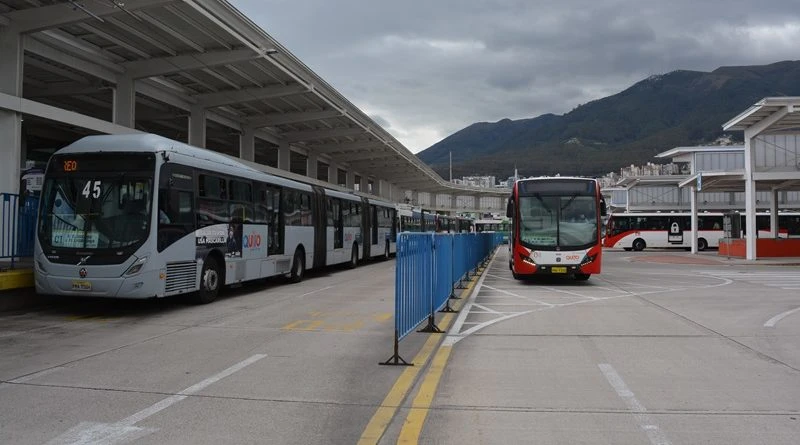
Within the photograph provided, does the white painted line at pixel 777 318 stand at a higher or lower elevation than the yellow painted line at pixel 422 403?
lower

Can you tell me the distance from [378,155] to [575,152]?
4148 inches

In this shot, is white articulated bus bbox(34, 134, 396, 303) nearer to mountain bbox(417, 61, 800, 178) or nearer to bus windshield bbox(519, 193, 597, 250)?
bus windshield bbox(519, 193, 597, 250)

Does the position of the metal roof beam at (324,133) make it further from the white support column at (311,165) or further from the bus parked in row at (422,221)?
the white support column at (311,165)

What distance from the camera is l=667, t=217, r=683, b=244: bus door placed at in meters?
49.1

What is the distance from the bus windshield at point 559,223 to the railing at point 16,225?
1284 centimetres

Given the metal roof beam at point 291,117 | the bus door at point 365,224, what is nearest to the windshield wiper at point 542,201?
the bus door at point 365,224

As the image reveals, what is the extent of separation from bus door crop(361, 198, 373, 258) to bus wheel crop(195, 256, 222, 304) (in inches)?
540

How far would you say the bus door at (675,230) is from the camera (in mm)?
49094

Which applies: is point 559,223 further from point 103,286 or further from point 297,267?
point 103,286

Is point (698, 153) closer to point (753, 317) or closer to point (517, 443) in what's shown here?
point (753, 317)

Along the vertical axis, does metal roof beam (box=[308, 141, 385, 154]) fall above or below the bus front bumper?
above

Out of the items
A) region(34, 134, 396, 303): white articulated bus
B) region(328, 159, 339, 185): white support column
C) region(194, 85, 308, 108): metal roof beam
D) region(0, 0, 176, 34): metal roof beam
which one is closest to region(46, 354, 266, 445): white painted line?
region(34, 134, 396, 303): white articulated bus

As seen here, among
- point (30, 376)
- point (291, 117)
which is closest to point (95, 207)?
point (30, 376)

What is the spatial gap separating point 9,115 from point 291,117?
15.9 m
